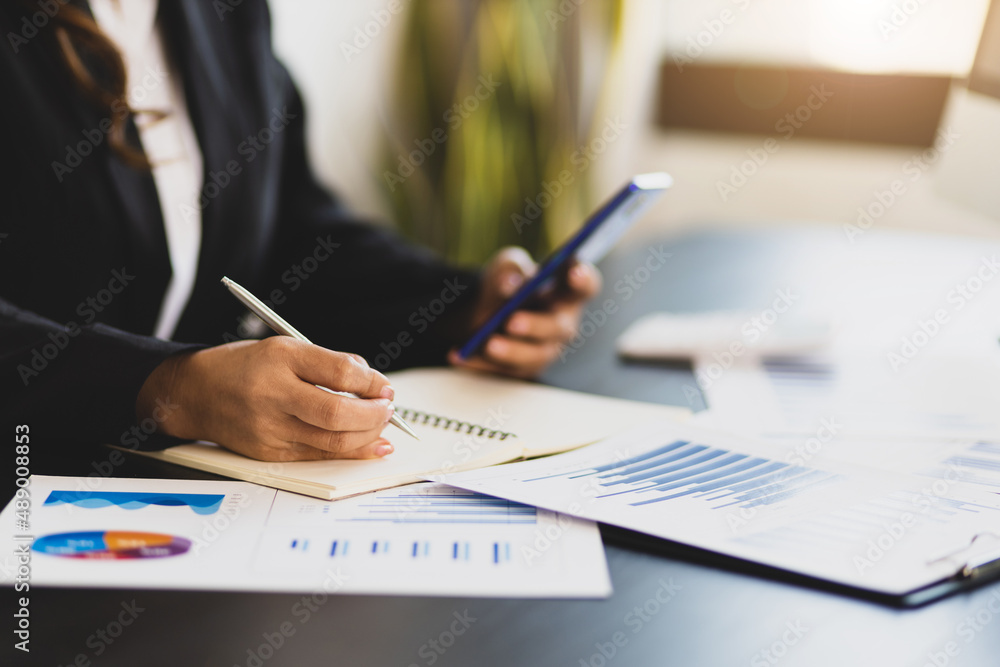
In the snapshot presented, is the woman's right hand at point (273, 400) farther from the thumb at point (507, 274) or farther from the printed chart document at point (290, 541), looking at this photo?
the thumb at point (507, 274)

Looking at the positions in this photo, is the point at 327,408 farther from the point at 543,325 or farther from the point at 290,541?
the point at 543,325

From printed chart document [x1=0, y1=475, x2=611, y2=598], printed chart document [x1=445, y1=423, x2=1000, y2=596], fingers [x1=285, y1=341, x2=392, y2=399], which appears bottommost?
printed chart document [x1=445, y1=423, x2=1000, y2=596]

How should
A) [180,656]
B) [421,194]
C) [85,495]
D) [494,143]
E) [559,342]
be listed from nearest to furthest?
[180,656] → [85,495] → [559,342] → [494,143] → [421,194]

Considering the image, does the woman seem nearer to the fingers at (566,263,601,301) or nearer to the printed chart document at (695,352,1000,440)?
the fingers at (566,263,601,301)

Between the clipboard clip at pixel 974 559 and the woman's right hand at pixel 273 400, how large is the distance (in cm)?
42

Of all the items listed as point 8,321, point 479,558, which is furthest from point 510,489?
point 8,321

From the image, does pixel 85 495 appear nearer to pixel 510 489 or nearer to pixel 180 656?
pixel 180 656

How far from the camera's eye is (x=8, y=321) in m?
0.66

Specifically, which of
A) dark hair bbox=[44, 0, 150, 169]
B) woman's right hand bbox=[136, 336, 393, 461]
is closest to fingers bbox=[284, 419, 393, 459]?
woman's right hand bbox=[136, 336, 393, 461]

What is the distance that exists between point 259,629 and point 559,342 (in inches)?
23.4

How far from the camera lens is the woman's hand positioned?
92cm

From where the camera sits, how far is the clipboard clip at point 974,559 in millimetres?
526

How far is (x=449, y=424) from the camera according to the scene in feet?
2.38

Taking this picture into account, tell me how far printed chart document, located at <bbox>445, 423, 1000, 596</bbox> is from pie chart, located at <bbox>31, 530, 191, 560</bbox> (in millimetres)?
206
